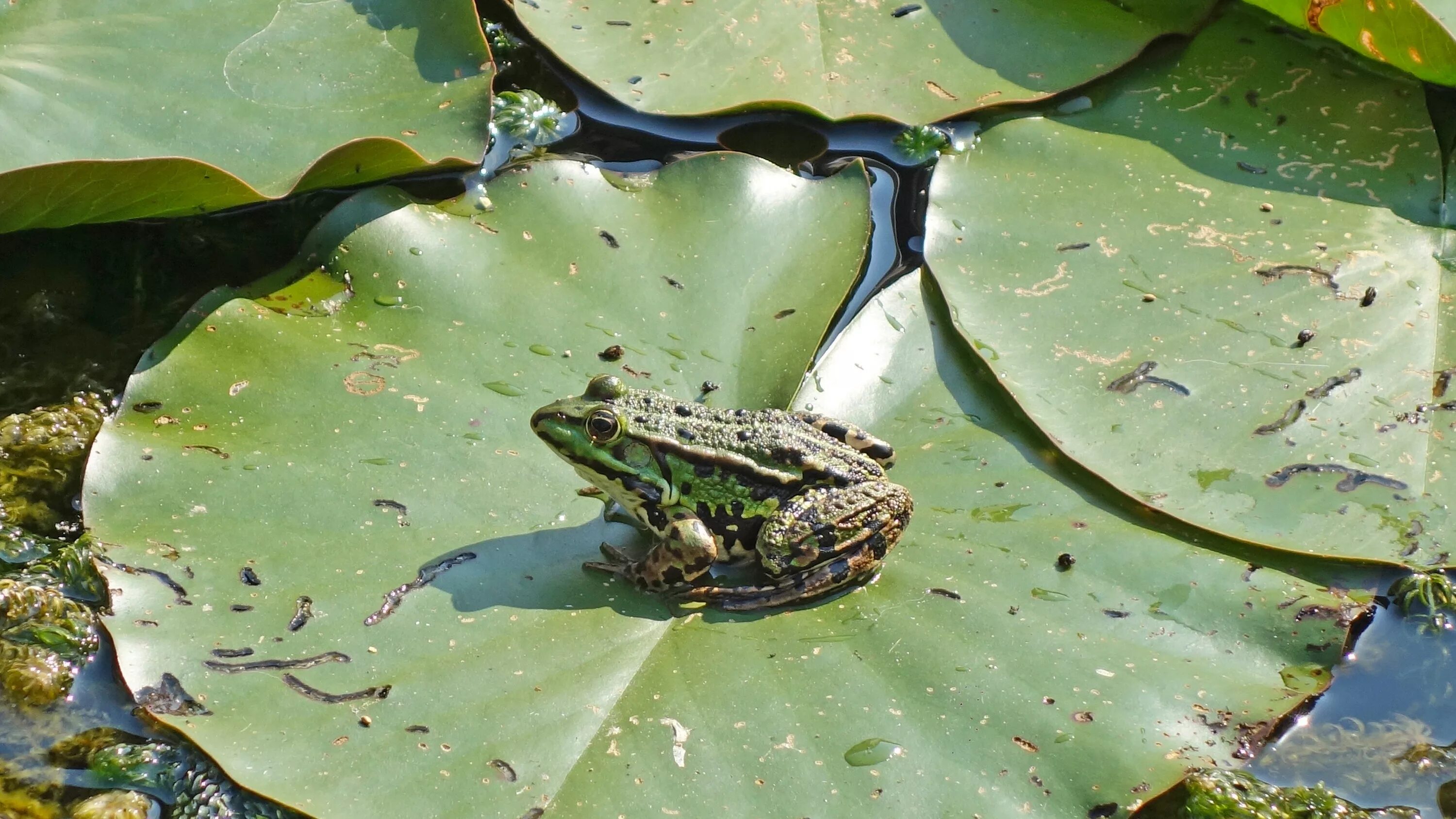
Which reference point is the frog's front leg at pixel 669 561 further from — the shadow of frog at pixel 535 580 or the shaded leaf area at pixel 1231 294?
the shaded leaf area at pixel 1231 294

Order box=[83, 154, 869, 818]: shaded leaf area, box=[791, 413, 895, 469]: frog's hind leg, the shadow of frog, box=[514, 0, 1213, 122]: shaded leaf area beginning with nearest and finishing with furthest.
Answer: box=[83, 154, 869, 818]: shaded leaf area, the shadow of frog, box=[791, 413, 895, 469]: frog's hind leg, box=[514, 0, 1213, 122]: shaded leaf area

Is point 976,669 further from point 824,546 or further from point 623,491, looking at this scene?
point 623,491

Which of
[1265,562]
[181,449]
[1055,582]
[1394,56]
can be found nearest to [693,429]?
[1055,582]

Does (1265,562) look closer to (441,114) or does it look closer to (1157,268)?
(1157,268)

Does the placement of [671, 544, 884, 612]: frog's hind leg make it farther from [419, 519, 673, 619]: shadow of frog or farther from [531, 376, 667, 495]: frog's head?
[531, 376, 667, 495]: frog's head

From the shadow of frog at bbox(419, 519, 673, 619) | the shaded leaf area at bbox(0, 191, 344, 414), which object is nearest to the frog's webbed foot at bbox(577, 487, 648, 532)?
the shadow of frog at bbox(419, 519, 673, 619)

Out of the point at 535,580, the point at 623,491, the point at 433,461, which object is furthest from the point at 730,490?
the point at 433,461
